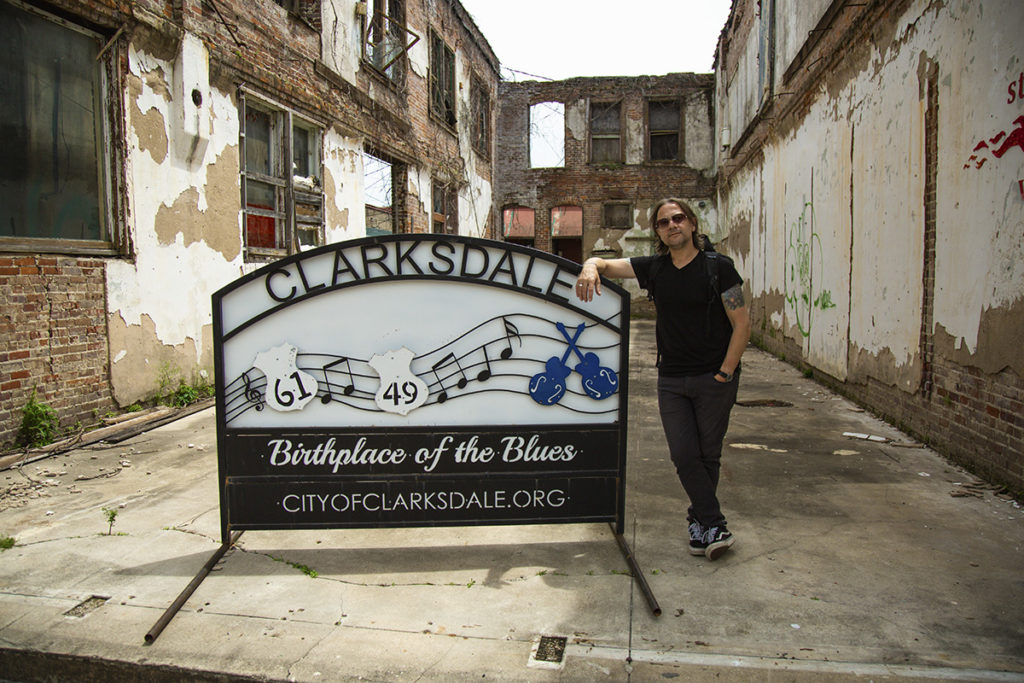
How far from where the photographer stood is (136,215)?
591 centimetres

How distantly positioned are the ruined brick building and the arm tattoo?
2.11m

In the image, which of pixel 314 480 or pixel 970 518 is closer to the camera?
pixel 314 480

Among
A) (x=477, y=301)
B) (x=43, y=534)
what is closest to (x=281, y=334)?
(x=477, y=301)

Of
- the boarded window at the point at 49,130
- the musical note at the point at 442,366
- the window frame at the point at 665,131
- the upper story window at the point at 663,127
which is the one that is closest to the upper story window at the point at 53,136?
the boarded window at the point at 49,130

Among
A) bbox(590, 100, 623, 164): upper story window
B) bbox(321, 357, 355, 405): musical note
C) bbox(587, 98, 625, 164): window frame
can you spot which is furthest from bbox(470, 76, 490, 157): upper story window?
bbox(321, 357, 355, 405): musical note

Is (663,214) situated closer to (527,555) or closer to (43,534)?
(527,555)

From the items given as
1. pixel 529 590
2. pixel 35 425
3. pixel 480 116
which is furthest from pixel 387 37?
pixel 529 590

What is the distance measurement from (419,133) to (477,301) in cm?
1109

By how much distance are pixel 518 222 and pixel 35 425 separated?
1763cm

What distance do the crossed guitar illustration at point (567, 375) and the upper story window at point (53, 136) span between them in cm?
424

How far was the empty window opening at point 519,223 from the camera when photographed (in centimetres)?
2144

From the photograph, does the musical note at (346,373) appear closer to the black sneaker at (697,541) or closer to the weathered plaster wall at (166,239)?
the black sneaker at (697,541)

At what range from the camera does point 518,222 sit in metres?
21.5

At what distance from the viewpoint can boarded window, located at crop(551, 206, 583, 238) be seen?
2112 cm
